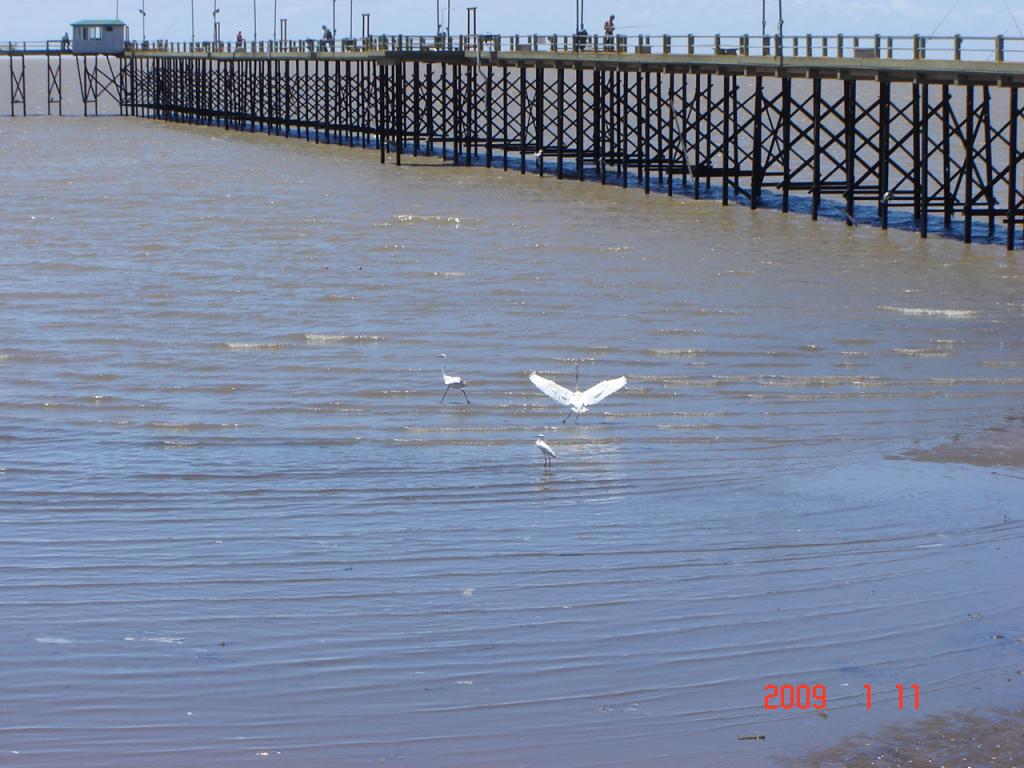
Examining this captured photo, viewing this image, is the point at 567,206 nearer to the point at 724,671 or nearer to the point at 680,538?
the point at 680,538

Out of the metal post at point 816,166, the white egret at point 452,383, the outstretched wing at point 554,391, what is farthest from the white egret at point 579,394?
the metal post at point 816,166

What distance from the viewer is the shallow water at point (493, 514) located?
22.9 ft

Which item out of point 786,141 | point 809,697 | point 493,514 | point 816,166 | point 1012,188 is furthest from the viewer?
point 786,141

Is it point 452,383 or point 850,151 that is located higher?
point 850,151

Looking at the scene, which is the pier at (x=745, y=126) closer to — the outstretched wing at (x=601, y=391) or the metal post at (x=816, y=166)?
the metal post at (x=816, y=166)

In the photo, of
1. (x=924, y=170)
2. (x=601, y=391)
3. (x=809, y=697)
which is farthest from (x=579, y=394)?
(x=924, y=170)

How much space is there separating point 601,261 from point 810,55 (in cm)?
879

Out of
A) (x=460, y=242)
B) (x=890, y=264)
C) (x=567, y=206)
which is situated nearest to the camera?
(x=890, y=264)

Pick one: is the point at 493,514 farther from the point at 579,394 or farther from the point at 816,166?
the point at 816,166

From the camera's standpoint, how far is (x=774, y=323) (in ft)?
58.0

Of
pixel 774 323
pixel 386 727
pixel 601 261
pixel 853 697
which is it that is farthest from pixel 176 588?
pixel 601 261

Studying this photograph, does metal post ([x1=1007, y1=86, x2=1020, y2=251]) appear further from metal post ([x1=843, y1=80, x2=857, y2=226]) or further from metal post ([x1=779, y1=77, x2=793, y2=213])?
metal post ([x1=779, y1=77, x2=793, y2=213])

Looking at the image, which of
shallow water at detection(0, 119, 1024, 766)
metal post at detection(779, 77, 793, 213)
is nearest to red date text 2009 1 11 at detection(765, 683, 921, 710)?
shallow water at detection(0, 119, 1024, 766)

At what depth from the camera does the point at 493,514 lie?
10.0 m
